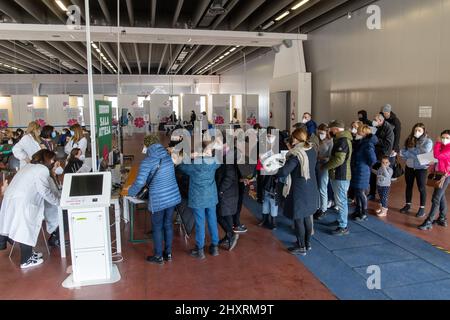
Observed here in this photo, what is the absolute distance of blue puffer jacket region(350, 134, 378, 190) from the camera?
15.0 ft

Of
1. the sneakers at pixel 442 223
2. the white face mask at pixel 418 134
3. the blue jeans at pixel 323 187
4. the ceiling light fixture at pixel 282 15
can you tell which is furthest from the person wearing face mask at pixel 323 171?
the ceiling light fixture at pixel 282 15

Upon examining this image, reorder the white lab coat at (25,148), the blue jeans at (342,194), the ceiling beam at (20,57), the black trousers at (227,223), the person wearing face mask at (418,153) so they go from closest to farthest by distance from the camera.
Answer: the black trousers at (227,223) → the blue jeans at (342,194) → the person wearing face mask at (418,153) → the white lab coat at (25,148) → the ceiling beam at (20,57)

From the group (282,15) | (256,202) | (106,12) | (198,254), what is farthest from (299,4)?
(198,254)

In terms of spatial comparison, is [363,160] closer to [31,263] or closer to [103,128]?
[103,128]

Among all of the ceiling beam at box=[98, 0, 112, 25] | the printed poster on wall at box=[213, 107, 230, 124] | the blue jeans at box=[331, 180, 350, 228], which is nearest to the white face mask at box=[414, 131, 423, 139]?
the blue jeans at box=[331, 180, 350, 228]

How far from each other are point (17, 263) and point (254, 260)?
236 cm

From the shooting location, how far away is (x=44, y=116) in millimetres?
14945

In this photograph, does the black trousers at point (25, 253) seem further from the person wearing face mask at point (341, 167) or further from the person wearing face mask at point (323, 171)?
the person wearing face mask at point (323, 171)

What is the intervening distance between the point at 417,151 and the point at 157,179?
341 centimetres

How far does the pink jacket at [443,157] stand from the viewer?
4.26 meters

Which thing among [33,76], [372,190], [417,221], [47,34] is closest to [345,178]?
[417,221]

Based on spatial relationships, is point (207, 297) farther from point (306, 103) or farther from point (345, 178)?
point (306, 103)

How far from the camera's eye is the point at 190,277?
131 inches

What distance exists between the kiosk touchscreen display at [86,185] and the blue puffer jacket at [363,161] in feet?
10.1
